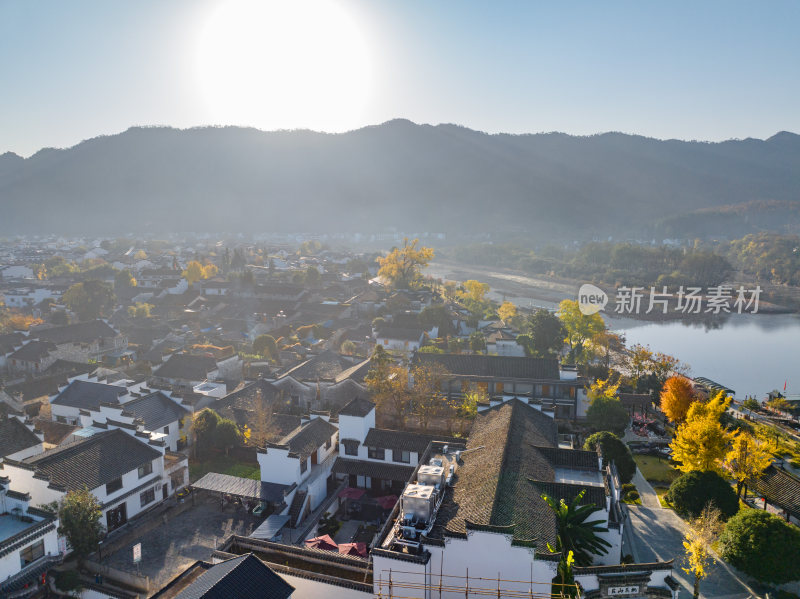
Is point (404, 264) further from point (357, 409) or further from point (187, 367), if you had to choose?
point (357, 409)

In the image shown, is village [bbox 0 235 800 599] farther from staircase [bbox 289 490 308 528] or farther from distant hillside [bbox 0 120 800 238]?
distant hillside [bbox 0 120 800 238]

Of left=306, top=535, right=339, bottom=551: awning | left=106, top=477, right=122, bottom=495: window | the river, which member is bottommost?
the river

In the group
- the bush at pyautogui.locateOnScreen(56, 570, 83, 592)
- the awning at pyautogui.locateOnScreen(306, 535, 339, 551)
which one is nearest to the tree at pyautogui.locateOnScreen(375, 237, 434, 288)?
the awning at pyautogui.locateOnScreen(306, 535, 339, 551)

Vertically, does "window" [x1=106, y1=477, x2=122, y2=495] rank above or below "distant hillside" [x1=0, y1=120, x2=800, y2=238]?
below

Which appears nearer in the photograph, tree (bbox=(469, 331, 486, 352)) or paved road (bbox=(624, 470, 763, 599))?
paved road (bbox=(624, 470, 763, 599))

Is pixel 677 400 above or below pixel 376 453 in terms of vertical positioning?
above

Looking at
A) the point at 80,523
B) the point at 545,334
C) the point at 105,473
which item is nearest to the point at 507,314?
the point at 545,334

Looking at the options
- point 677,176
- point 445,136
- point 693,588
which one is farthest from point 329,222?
point 693,588
